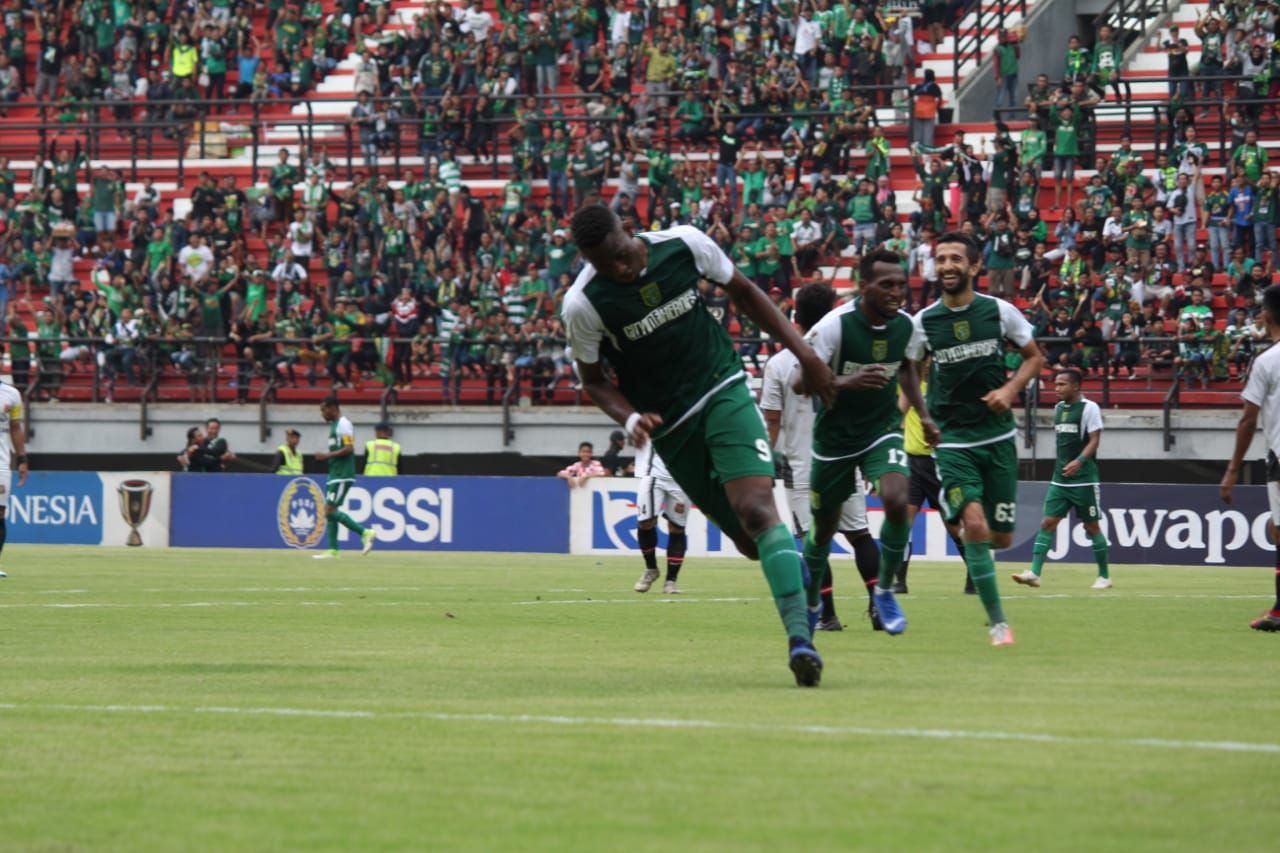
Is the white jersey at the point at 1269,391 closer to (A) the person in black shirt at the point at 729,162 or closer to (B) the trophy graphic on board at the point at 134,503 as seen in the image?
(A) the person in black shirt at the point at 729,162

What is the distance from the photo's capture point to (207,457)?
36969 millimetres

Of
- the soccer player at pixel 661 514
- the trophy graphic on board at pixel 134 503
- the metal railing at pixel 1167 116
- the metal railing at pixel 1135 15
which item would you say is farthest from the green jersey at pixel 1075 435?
the metal railing at pixel 1135 15

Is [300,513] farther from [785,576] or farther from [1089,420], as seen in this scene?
[785,576]

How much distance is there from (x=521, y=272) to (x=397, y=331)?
8.15 feet

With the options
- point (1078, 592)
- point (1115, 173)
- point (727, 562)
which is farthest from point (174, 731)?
point (1115, 173)

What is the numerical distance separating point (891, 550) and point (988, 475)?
0.85m

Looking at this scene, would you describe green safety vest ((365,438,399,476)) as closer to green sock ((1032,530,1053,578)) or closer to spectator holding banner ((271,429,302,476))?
spectator holding banner ((271,429,302,476))

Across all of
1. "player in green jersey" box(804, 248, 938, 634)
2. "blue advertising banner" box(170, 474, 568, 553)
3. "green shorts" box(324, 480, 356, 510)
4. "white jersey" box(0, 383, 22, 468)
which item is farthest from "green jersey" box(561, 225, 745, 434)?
"blue advertising banner" box(170, 474, 568, 553)

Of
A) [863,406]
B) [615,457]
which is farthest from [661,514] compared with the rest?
[615,457]

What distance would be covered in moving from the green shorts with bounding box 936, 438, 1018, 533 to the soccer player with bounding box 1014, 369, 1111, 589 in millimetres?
9036

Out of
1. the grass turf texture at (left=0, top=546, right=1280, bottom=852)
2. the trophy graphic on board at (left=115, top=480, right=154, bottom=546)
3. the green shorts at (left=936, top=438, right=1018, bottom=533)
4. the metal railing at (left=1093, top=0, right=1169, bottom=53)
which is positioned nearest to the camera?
the grass turf texture at (left=0, top=546, right=1280, bottom=852)

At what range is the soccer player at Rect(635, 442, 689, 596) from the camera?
65.4 ft

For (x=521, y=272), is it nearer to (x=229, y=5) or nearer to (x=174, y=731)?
(x=229, y=5)

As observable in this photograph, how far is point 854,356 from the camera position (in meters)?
12.3
